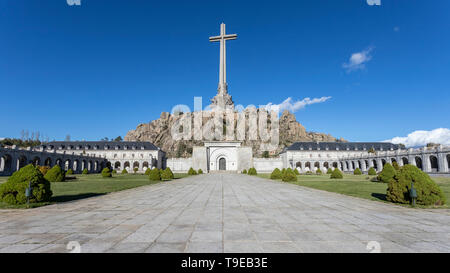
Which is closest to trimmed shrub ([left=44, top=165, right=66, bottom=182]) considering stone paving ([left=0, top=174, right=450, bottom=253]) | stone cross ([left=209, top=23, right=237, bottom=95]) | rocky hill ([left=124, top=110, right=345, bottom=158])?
stone paving ([left=0, top=174, right=450, bottom=253])

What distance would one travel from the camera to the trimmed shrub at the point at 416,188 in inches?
341

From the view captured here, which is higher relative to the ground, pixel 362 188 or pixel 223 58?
pixel 223 58

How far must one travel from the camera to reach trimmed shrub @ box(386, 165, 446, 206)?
8672 mm

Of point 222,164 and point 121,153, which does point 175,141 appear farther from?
point 222,164

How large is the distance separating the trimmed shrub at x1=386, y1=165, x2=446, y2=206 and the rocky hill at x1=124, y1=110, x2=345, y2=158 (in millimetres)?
89250

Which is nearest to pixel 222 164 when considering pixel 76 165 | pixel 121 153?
pixel 121 153

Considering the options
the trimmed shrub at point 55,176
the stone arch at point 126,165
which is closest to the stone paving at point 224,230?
the trimmed shrub at point 55,176

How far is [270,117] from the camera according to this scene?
115m

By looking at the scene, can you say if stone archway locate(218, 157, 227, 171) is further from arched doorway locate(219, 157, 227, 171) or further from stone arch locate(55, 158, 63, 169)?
stone arch locate(55, 158, 63, 169)

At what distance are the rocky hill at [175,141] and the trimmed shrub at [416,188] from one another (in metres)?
89.3

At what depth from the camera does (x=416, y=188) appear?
29.1ft

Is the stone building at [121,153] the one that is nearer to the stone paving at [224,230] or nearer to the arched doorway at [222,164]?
the arched doorway at [222,164]

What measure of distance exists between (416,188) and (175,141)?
99917 millimetres
